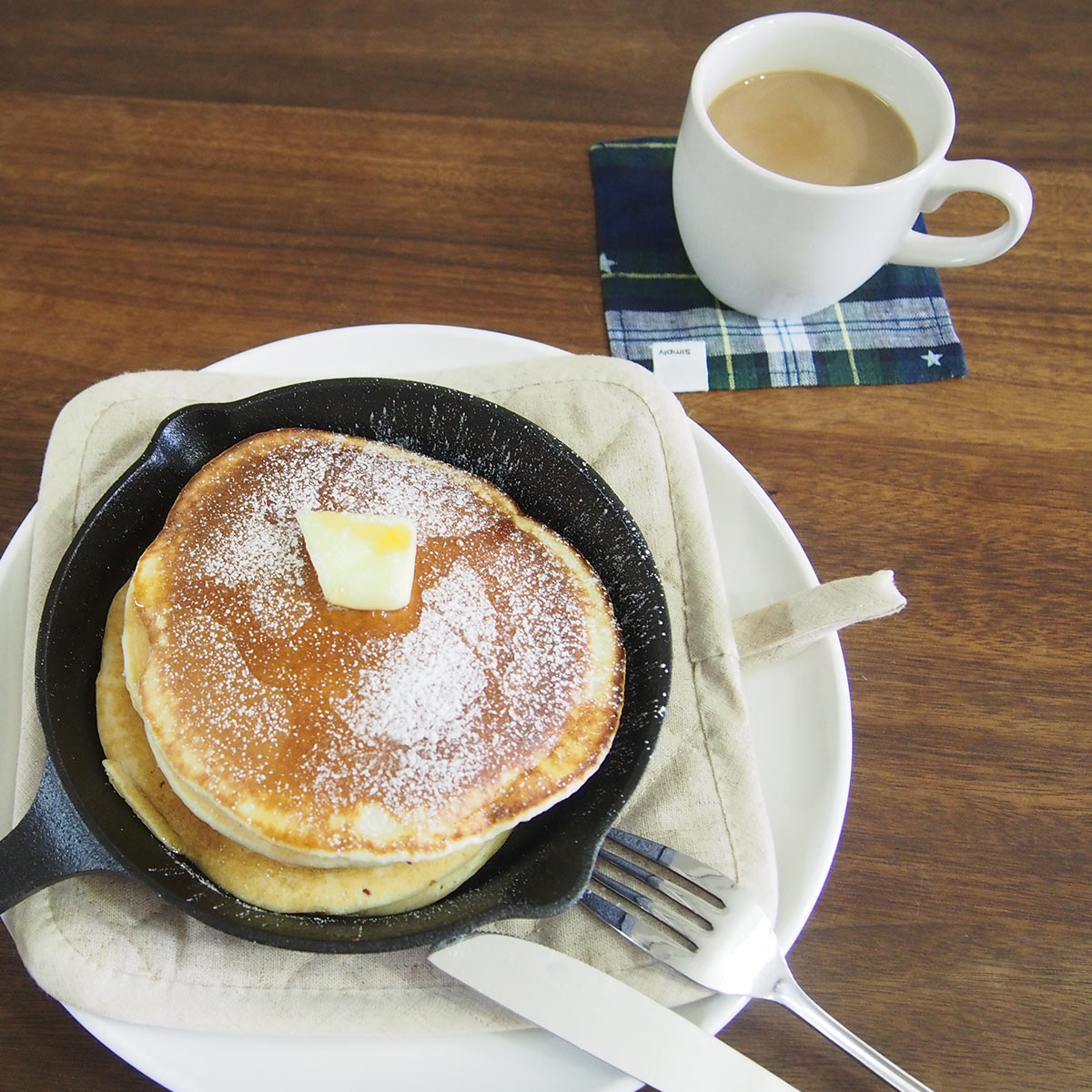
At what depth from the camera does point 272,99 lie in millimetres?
1691

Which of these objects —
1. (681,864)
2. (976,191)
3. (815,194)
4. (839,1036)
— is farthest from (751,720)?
(976,191)

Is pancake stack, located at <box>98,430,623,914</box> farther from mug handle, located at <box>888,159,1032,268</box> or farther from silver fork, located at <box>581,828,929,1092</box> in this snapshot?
mug handle, located at <box>888,159,1032,268</box>

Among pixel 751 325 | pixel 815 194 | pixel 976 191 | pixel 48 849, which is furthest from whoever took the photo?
pixel 751 325

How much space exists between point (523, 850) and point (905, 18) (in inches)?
70.2

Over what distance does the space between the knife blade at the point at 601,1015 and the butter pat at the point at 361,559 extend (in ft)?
1.08

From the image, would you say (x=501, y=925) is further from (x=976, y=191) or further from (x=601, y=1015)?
(x=976, y=191)

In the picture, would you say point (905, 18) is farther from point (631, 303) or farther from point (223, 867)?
point (223, 867)

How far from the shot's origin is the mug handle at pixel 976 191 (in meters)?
1.28

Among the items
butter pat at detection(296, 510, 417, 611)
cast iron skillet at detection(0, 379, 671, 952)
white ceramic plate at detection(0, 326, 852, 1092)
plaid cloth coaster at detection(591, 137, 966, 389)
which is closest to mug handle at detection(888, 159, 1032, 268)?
plaid cloth coaster at detection(591, 137, 966, 389)

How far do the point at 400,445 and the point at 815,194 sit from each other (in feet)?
2.02

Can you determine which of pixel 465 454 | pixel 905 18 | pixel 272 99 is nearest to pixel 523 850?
pixel 465 454

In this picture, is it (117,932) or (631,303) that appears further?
(631,303)

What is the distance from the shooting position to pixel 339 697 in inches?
34.0

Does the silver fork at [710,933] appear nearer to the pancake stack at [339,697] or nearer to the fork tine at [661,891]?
the fork tine at [661,891]
